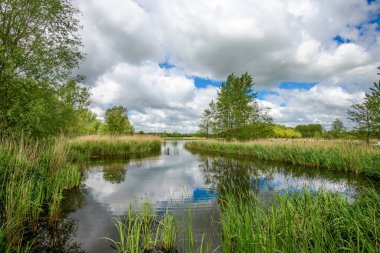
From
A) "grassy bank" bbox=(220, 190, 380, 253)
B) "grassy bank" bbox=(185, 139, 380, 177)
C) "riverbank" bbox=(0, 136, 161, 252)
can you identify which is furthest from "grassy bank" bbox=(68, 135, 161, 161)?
"grassy bank" bbox=(220, 190, 380, 253)

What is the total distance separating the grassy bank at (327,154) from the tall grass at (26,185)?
1479cm

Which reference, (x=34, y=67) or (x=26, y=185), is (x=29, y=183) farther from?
(x=34, y=67)

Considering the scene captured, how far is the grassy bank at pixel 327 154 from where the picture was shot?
11453 millimetres

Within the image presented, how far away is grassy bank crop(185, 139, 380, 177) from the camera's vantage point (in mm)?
11453

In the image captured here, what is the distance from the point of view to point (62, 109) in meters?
12.5

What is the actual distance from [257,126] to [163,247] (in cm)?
2761

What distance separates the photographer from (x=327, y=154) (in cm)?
1416

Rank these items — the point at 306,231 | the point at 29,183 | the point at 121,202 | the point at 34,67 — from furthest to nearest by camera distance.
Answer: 1. the point at 34,67
2. the point at 121,202
3. the point at 29,183
4. the point at 306,231

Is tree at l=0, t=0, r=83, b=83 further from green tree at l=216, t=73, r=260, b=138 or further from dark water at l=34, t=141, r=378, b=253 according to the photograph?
green tree at l=216, t=73, r=260, b=138

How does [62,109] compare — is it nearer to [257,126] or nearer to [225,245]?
[225,245]

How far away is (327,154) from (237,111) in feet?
49.6

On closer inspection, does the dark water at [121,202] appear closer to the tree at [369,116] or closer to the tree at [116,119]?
the tree at [369,116]

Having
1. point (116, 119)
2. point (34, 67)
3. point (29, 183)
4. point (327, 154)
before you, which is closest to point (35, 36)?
point (34, 67)

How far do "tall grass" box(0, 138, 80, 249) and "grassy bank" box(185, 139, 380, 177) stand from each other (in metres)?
14.8
